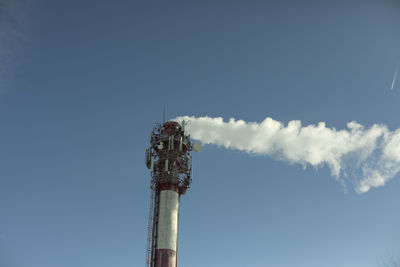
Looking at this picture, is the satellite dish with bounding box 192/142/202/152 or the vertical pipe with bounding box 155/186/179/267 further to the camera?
the satellite dish with bounding box 192/142/202/152

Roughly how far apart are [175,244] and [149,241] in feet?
16.6

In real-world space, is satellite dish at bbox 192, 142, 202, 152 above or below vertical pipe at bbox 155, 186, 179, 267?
above

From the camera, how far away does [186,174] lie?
83.9 m

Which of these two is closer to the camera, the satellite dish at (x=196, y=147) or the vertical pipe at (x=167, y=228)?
the vertical pipe at (x=167, y=228)

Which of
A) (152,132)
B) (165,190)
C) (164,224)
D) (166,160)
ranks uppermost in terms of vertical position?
(152,132)

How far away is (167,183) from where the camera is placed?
8094 centimetres

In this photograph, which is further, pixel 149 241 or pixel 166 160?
pixel 166 160

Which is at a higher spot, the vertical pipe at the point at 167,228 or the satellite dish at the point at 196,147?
the satellite dish at the point at 196,147

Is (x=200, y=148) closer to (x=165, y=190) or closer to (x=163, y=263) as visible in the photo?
(x=165, y=190)

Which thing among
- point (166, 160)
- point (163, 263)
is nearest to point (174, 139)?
point (166, 160)

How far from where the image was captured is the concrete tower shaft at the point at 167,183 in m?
75.3

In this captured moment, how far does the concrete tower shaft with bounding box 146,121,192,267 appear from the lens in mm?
75312

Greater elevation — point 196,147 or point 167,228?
point 196,147

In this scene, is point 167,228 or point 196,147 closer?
point 167,228
